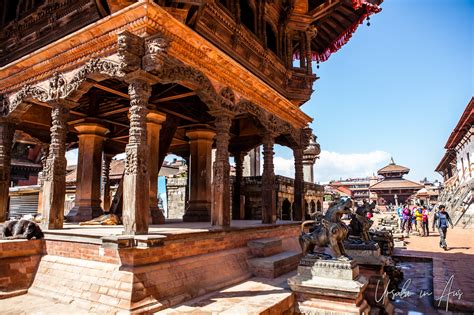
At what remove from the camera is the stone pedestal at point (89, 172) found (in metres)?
10.5

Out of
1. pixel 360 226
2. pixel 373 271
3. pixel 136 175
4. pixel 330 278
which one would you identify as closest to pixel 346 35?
pixel 360 226

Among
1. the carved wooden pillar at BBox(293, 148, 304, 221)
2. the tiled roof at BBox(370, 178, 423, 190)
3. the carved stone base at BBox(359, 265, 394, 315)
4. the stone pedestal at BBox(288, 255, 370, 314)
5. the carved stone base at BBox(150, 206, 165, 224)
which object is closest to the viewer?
the stone pedestal at BBox(288, 255, 370, 314)

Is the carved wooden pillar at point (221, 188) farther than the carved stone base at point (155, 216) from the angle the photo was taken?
No

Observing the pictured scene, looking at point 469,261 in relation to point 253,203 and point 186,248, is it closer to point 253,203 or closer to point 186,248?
point 253,203

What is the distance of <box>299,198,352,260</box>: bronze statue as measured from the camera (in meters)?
5.79

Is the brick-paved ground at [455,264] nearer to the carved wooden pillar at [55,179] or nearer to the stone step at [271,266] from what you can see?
the stone step at [271,266]

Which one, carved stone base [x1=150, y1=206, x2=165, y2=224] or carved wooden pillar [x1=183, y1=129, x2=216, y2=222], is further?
carved wooden pillar [x1=183, y1=129, x2=216, y2=222]

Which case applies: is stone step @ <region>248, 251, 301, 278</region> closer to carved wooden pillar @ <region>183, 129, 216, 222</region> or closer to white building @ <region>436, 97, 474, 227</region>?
carved wooden pillar @ <region>183, 129, 216, 222</region>

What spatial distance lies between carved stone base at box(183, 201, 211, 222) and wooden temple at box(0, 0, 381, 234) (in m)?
0.05

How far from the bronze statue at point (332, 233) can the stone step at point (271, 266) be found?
41.0 inches

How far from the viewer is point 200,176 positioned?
1161 cm

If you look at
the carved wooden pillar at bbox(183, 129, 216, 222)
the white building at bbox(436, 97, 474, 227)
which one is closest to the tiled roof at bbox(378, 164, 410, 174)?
the white building at bbox(436, 97, 474, 227)

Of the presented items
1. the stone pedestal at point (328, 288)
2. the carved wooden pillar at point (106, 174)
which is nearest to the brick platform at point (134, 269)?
the stone pedestal at point (328, 288)

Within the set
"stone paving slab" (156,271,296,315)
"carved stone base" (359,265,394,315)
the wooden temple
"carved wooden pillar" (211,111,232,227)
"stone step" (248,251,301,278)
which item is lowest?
"carved stone base" (359,265,394,315)
